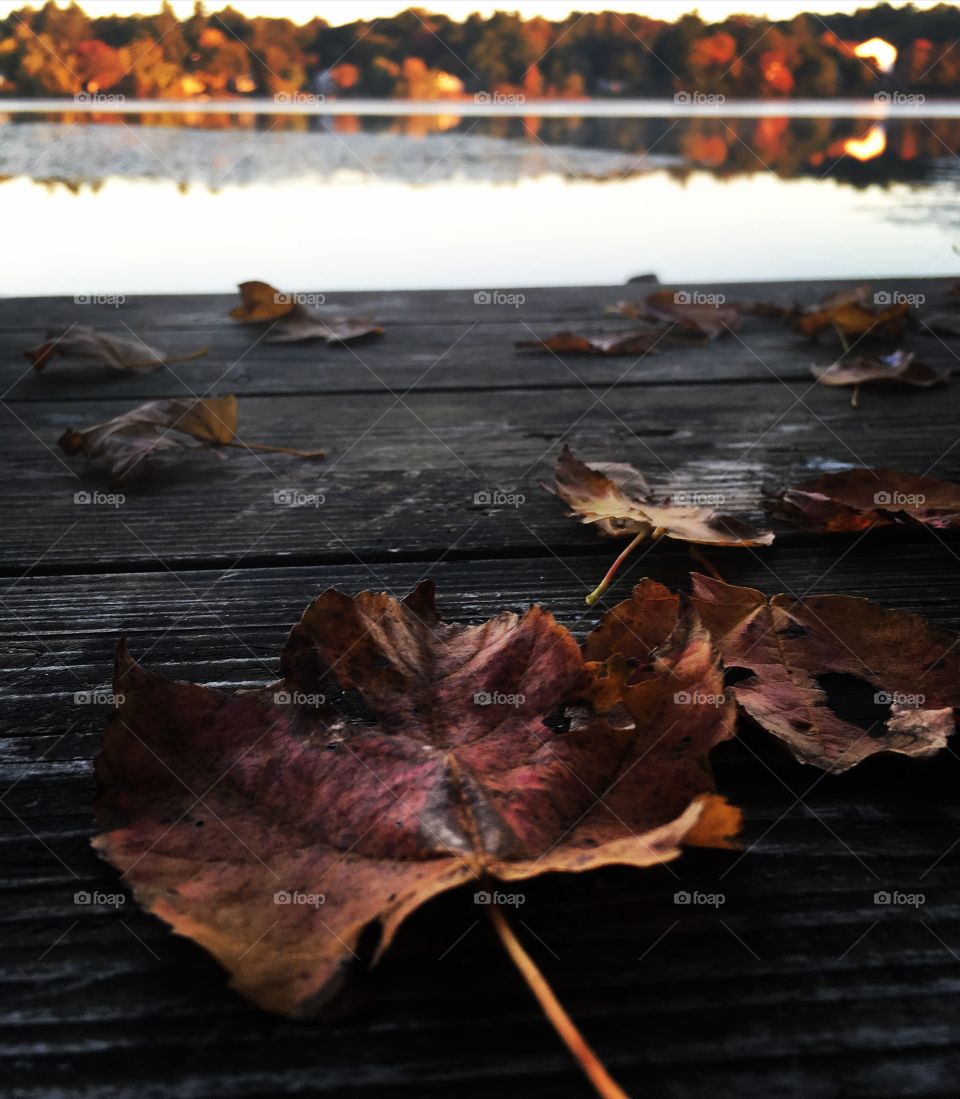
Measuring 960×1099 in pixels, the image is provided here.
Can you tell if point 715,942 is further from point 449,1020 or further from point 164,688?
point 164,688

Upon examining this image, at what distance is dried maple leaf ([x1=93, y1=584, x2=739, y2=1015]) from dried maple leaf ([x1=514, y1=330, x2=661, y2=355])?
1497 millimetres

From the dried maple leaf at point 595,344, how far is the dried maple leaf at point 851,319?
376 millimetres

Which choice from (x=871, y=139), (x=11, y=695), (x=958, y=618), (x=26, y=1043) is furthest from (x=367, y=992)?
(x=871, y=139)

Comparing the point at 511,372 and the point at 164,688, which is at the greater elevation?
the point at 164,688

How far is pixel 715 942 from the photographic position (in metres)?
0.55

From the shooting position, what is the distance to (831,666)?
2.72ft

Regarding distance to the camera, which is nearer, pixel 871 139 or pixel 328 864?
pixel 328 864

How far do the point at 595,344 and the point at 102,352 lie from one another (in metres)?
1.06

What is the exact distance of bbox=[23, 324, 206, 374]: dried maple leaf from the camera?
1963 mm

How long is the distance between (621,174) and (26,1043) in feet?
31.7
